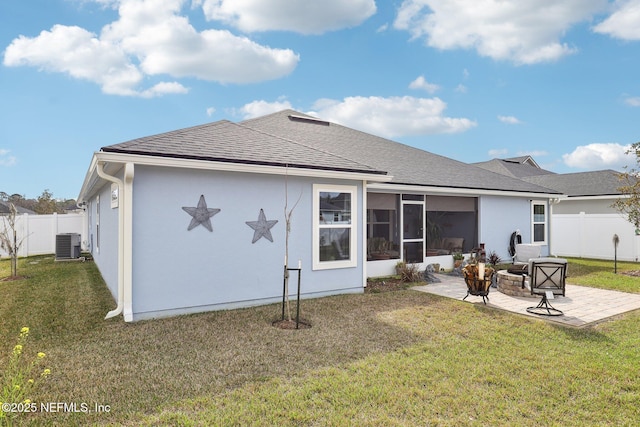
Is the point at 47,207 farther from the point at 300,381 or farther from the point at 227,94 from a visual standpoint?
the point at 300,381

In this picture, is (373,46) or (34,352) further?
A: (373,46)

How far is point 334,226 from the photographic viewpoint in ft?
26.8

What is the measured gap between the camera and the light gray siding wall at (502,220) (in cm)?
1295

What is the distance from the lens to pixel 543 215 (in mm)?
15094

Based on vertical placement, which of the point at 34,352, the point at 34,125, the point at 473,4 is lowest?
the point at 34,352

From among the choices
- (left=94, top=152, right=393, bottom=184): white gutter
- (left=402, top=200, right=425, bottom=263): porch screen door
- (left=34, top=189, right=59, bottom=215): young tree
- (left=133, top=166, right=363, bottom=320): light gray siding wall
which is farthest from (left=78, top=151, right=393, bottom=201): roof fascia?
(left=34, top=189, right=59, bottom=215): young tree

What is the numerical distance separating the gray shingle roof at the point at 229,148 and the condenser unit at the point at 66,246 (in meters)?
10.2

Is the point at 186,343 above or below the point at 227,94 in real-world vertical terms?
below

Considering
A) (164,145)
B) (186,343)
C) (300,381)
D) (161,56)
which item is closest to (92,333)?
(186,343)

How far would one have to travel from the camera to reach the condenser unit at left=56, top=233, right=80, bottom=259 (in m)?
14.6

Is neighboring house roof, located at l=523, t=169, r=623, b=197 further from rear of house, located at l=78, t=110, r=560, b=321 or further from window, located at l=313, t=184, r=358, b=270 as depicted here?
window, located at l=313, t=184, r=358, b=270

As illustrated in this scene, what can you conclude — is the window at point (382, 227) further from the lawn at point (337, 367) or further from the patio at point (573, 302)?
the lawn at point (337, 367)

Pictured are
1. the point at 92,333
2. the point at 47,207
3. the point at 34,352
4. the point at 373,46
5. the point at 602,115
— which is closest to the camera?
the point at 34,352

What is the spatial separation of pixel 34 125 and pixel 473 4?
56.0 ft
